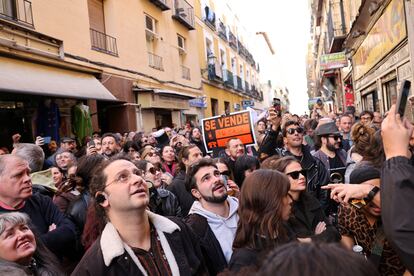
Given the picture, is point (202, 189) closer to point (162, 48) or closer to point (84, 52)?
point (84, 52)

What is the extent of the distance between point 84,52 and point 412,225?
10.3m

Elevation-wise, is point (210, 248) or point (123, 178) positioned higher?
point (123, 178)

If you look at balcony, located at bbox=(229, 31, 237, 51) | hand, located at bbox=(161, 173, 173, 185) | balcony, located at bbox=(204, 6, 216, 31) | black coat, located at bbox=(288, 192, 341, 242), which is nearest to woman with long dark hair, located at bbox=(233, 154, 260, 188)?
hand, located at bbox=(161, 173, 173, 185)

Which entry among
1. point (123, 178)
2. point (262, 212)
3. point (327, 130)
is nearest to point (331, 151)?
point (327, 130)

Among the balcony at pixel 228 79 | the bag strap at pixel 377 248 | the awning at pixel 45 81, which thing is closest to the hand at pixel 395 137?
the bag strap at pixel 377 248

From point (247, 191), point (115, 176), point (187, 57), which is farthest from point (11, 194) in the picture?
point (187, 57)

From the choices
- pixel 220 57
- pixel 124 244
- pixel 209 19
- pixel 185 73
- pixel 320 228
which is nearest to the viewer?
pixel 124 244

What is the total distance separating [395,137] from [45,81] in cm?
774

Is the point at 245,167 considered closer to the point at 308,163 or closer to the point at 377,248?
the point at 308,163

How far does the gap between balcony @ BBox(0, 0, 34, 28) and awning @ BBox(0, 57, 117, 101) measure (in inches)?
32.1

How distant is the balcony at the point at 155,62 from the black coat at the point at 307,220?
12549 mm

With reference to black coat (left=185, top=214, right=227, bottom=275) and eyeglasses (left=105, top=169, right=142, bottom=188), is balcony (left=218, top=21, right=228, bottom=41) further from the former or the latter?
eyeglasses (left=105, top=169, right=142, bottom=188)

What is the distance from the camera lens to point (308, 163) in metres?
4.45

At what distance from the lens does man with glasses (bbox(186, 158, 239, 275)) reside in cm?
282
